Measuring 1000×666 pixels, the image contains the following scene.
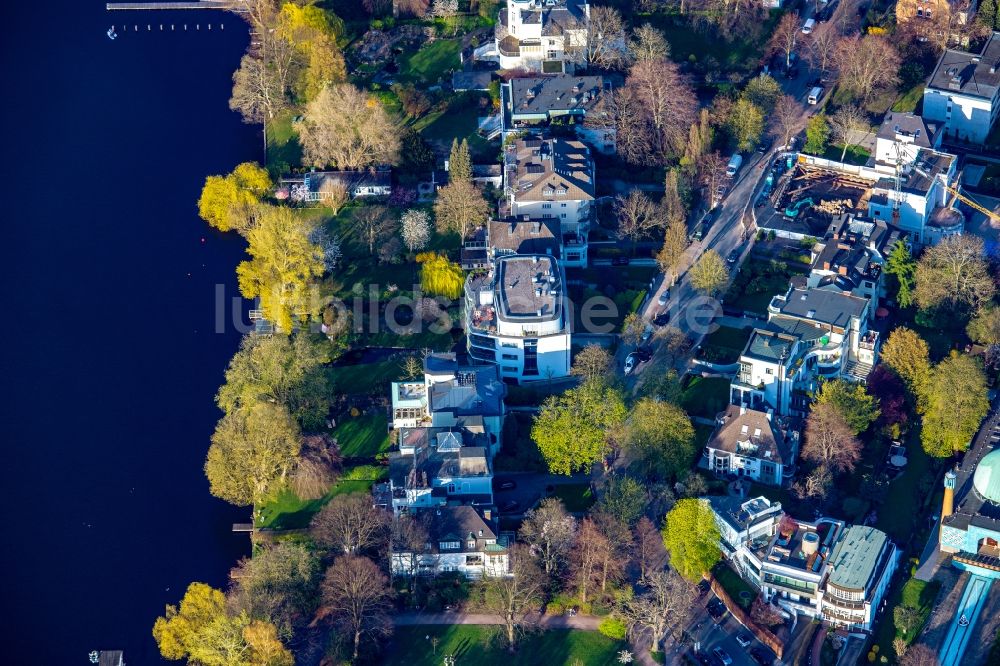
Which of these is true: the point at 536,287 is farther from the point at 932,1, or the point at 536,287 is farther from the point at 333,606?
the point at 932,1

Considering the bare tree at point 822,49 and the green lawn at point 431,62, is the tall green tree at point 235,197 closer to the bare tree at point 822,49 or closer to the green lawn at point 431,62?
the green lawn at point 431,62

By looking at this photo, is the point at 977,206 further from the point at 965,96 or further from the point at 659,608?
the point at 659,608

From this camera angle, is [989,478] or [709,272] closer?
[989,478]

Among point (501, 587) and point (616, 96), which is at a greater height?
point (616, 96)

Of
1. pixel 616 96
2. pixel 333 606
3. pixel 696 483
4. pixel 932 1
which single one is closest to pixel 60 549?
pixel 333 606

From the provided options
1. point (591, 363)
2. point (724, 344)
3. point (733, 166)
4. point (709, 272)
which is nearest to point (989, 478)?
point (724, 344)

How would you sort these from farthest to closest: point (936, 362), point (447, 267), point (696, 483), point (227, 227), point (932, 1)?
point (932, 1) < point (227, 227) < point (447, 267) < point (936, 362) < point (696, 483)
